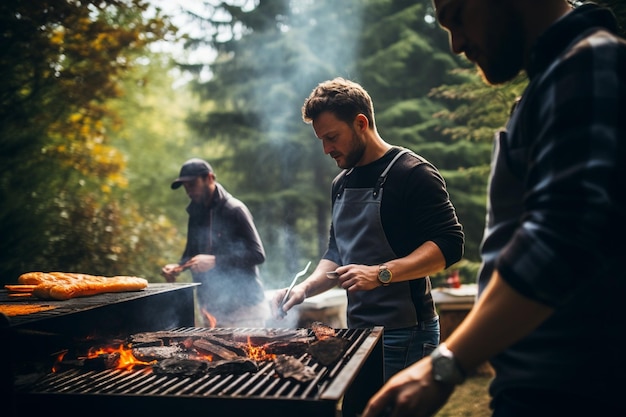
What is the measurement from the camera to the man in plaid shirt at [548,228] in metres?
1.09

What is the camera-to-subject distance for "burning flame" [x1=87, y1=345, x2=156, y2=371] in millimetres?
Result: 2500

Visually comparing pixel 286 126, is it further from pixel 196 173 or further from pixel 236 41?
pixel 196 173

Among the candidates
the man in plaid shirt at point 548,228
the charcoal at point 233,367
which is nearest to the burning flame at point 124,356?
the charcoal at point 233,367

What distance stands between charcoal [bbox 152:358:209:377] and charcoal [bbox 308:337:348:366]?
0.51 metres

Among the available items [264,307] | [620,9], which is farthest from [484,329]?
[264,307]

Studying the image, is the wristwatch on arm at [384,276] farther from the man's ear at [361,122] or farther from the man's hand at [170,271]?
the man's hand at [170,271]

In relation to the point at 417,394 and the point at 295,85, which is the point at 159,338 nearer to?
the point at 417,394

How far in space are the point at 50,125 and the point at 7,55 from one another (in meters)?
1.65

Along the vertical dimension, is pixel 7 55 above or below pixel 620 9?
above

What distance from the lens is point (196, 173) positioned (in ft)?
18.9

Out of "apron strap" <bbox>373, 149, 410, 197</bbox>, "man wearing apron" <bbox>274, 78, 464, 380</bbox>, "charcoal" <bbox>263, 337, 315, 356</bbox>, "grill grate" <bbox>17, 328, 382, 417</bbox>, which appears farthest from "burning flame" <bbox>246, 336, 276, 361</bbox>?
"apron strap" <bbox>373, 149, 410, 197</bbox>

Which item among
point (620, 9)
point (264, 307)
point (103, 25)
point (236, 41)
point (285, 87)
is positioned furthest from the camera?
point (236, 41)

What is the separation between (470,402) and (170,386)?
5247 mm

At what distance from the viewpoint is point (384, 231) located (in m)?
3.04
